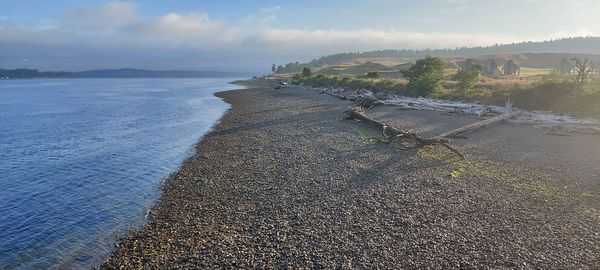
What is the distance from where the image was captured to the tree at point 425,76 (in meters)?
61.0

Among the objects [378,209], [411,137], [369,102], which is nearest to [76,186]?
[378,209]

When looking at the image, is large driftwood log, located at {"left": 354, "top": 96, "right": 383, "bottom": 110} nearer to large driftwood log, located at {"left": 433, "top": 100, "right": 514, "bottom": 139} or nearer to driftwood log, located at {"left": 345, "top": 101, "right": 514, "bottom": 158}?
driftwood log, located at {"left": 345, "top": 101, "right": 514, "bottom": 158}

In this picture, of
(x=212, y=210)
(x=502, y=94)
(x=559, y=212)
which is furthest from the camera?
(x=502, y=94)

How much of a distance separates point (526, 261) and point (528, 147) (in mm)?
16856

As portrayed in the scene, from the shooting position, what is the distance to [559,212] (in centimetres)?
1370

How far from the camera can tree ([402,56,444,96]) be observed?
6095 cm

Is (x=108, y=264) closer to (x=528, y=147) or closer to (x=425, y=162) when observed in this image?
(x=425, y=162)

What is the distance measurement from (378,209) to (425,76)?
170 feet

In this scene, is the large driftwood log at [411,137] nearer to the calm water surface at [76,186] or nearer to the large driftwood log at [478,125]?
the large driftwood log at [478,125]

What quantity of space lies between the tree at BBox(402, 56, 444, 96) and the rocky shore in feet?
115

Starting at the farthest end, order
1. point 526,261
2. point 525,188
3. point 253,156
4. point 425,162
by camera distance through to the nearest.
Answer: point 253,156 → point 425,162 → point 525,188 → point 526,261

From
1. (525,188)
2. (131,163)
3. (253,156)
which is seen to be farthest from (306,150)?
(525,188)

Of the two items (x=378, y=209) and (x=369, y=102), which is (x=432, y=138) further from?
(x=369, y=102)

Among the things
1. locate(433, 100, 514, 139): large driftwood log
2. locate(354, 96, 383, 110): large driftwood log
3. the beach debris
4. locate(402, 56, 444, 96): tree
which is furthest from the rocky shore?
locate(402, 56, 444, 96): tree
